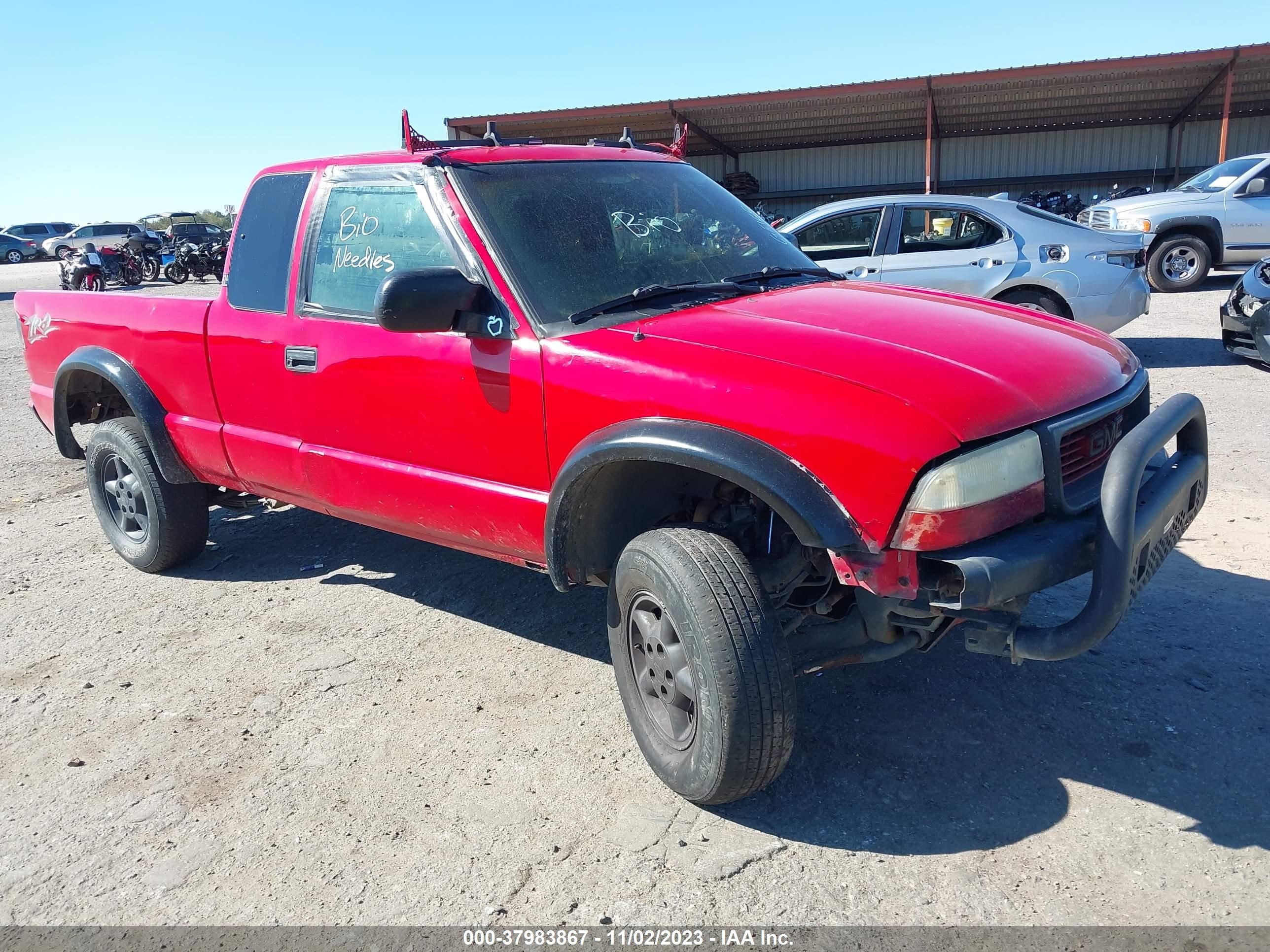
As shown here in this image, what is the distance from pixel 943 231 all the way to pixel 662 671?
22.1ft

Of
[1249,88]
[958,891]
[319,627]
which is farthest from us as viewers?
[1249,88]

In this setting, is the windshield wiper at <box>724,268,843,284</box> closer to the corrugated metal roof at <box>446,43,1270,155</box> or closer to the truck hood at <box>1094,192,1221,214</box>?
the truck hood at <box>1094,192,1221,214</box>

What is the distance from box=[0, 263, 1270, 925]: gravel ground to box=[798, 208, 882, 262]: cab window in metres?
4.61

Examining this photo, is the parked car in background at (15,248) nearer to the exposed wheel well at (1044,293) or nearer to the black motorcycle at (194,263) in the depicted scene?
the black motorcycle at (194,263)

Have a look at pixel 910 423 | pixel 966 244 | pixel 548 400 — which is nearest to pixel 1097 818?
pixel 910 423

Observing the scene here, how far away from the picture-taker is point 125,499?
5.05 metres

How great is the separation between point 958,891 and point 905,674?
3.97 ft

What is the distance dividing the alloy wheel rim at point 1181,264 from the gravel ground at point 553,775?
413 inches

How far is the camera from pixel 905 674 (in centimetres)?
368

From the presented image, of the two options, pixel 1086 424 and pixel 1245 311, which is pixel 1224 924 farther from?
pixel 1245 311

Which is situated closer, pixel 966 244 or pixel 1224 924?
pixel 1224 924

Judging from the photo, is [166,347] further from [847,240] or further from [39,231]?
[39,231]

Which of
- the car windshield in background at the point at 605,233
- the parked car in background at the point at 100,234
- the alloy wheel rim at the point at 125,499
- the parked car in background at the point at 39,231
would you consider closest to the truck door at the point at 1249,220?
the car windshield in background at the point at 605,233

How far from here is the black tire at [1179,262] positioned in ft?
44.2
